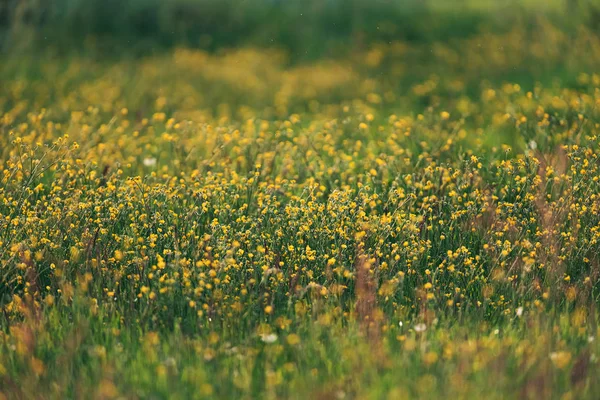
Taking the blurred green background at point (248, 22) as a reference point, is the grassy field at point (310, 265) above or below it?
below

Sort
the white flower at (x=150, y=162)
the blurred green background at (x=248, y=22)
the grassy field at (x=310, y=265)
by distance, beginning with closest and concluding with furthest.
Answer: the grassy field at (x=310, y=265) < the white flower at (x=150, y=162) < the blurred green background at (x=248, y=22)

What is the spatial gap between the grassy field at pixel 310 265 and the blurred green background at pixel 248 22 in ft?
12.8

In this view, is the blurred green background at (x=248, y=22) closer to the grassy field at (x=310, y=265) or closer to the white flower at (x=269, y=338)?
the grassy field at (x=310, y=265)

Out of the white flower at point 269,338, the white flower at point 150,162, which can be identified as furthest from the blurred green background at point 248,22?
the white flower at point 269,338

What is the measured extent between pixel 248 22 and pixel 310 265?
821cm

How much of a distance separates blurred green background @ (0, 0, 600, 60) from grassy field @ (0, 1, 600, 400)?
3894 millimetres

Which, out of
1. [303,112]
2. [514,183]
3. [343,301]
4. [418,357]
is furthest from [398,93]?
[418,357]

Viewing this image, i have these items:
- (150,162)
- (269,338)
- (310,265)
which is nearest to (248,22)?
(150,162)

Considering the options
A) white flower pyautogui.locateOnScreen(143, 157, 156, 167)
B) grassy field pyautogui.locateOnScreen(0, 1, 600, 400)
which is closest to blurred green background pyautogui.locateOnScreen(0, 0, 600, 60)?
grassy field pyautogui.locateOnScreen(0, 1, 600, 400)

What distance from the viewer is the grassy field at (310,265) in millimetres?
3436

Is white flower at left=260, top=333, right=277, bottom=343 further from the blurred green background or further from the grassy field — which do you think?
the blurred green background

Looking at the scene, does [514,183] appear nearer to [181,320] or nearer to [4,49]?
[181,320]

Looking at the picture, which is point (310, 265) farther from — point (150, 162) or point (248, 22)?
point (248, 22)

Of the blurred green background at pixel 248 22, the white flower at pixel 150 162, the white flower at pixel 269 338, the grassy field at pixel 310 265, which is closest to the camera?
the grassy field at pixel 310 265
